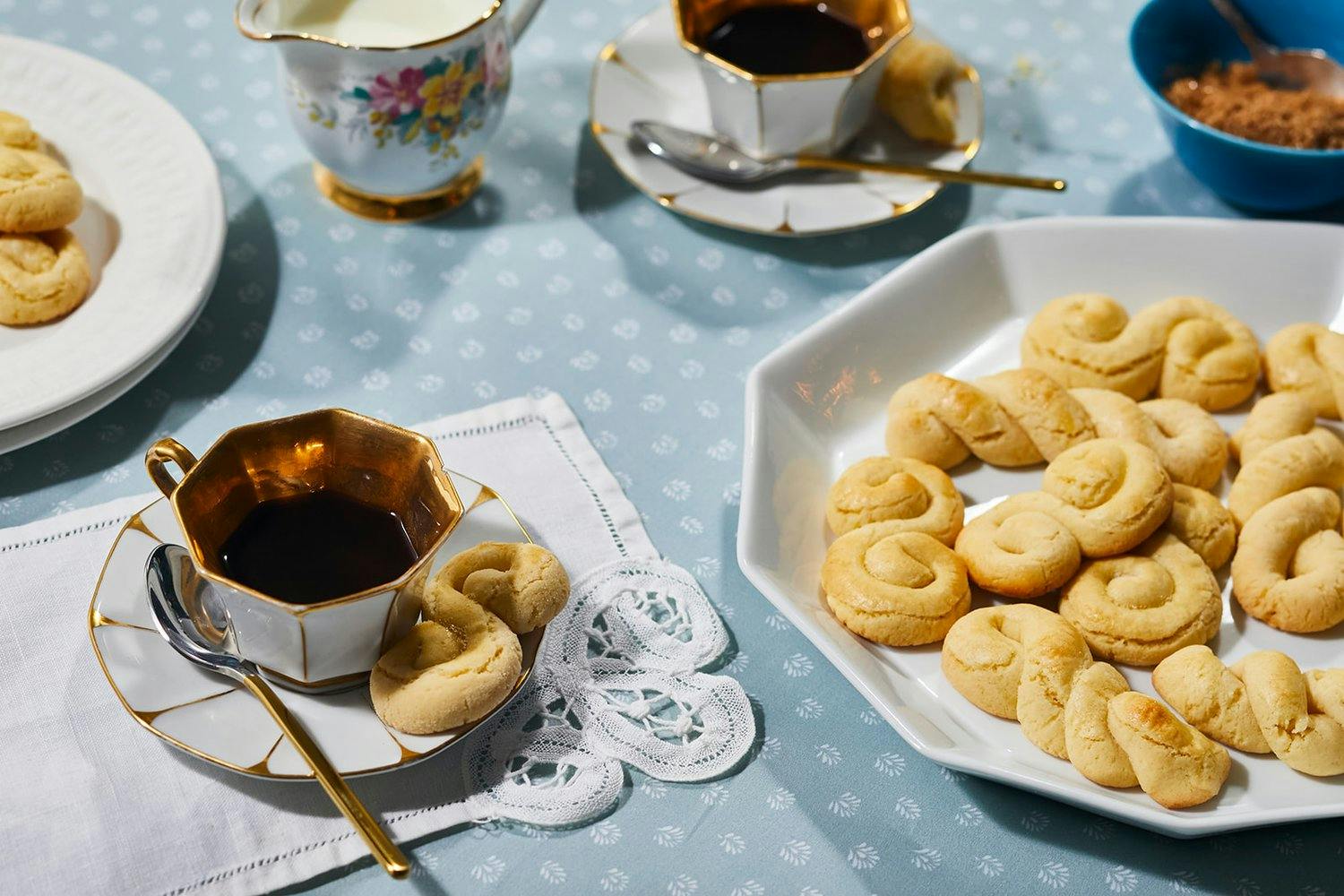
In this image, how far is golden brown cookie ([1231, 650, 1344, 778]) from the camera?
96 cm

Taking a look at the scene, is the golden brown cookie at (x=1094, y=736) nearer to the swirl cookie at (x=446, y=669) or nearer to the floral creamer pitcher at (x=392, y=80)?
the swirl cookie at (x=446, y=669)

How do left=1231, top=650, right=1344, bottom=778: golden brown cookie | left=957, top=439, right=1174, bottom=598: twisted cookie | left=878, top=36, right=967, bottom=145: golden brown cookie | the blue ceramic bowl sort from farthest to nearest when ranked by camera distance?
left=878, top=36, right=967, bottom=145: golden brown cookie < the blue ceramic bowl < left=957, top=439, right=1174, bottom=598: twisted cookie < left=1231, top=650, right=1344, bottom=778: golden brown cookie

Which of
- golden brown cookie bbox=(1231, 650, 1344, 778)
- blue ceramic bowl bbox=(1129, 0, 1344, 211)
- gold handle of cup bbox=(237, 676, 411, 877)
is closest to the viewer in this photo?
gold handle of cup bbox=(237, 676, 411, 877)

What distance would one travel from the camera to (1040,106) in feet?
5.77

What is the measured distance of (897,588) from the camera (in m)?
1.05

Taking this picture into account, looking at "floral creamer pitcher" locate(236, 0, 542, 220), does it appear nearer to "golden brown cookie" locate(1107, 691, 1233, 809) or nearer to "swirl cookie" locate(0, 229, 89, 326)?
"swirl cookie" locate(0, 229, 89, 326)

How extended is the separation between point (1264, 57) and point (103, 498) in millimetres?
1555

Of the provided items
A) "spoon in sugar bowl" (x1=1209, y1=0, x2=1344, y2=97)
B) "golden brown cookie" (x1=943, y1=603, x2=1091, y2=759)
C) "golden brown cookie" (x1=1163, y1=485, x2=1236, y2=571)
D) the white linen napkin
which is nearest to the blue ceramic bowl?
"spoon in sugar bowl" (x1=1209, y1=0, x2=1344, y2=97)

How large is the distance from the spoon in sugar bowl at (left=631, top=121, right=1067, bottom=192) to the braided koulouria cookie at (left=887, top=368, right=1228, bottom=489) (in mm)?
389

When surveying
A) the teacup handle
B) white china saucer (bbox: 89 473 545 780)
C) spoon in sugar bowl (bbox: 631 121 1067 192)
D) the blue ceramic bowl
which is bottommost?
white china saucer (bbox: 89 473 545 780)

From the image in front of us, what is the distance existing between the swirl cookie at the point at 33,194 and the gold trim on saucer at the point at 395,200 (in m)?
0.31

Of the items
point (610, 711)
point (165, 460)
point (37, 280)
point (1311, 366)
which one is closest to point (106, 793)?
point (165, 460)

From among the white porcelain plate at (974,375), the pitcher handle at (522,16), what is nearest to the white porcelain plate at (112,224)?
the pitcher handle at (522,16)

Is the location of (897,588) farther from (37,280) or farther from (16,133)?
(16,133)
